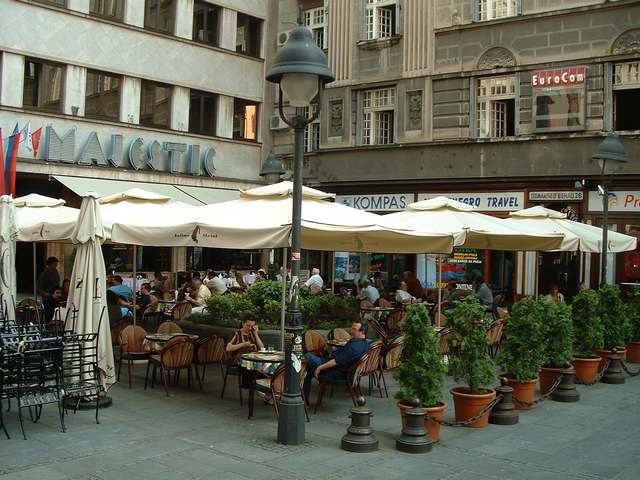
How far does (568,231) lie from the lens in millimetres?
17016

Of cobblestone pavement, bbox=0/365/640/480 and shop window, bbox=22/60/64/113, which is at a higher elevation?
shop window, bbox=22/60/64/113

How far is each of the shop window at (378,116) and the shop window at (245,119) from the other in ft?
16.3

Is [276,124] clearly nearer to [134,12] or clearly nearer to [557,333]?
[134,12]

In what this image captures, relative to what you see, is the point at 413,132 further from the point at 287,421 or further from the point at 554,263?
the point at 287,421

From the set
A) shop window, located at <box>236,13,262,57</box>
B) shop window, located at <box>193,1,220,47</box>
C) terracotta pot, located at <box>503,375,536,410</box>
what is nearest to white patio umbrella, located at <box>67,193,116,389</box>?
terracotta pot, located at <box>503,375,536,410</box>

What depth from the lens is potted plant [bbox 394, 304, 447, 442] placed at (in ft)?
28.1

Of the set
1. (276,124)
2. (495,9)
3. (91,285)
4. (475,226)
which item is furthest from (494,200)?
(91,285)

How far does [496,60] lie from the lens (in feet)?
79.2

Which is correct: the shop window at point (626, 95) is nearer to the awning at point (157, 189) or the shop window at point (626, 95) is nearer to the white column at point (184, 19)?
the awning at point (157, 189)

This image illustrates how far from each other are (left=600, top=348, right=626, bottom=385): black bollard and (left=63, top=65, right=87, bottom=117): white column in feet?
58.4

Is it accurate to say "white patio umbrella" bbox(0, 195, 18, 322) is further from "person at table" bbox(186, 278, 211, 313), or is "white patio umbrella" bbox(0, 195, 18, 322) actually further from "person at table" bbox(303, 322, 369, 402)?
"person at table" bbox(186, 278, 211, 313)

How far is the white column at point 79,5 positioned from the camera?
946 inches

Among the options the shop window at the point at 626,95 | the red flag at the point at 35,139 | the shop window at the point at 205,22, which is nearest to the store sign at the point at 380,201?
the shop window at the point at 626,95

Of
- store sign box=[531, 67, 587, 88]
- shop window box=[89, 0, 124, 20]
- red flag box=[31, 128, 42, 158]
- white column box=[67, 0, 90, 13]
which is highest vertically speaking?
shop window box=[89, 0, 124, 20]
